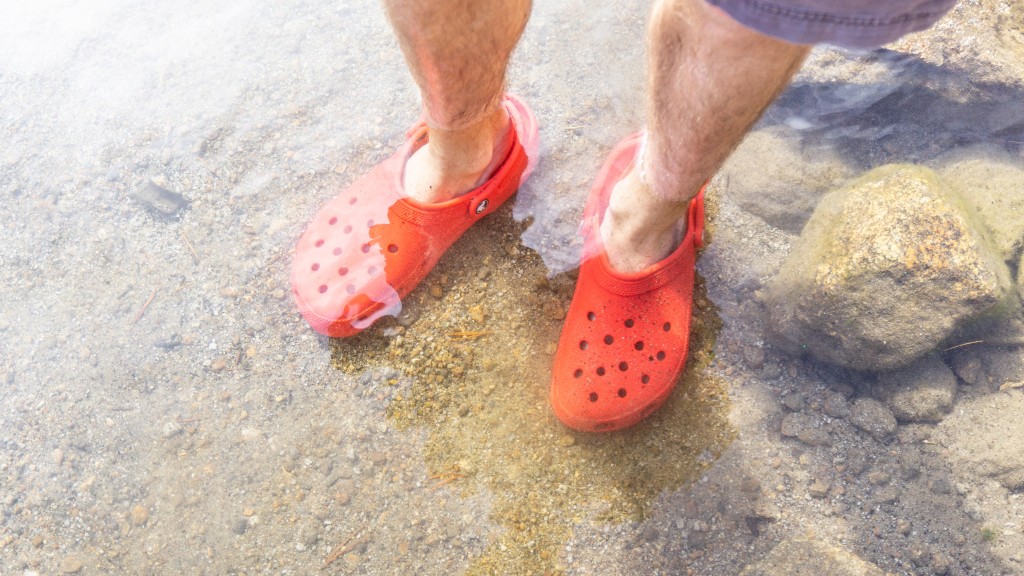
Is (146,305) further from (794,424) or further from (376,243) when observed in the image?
(794,424)

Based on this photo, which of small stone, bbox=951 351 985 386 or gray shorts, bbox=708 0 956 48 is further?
small stone, bbox=951 351 985 386

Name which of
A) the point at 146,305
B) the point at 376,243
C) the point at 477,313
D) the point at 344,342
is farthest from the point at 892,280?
the point at 146,305

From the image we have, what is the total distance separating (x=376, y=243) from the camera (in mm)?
1945

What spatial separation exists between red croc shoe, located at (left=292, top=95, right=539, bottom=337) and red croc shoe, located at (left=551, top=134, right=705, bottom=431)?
1.41 ft

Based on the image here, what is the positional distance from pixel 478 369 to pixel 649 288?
562 mm

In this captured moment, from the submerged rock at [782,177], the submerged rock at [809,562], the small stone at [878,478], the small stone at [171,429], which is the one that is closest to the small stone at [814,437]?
the small stone at [878,478]

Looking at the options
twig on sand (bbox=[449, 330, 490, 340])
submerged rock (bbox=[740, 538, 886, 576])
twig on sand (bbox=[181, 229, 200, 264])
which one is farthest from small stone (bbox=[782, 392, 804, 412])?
twig on sand (bbox=[181, 229, 200, 264])

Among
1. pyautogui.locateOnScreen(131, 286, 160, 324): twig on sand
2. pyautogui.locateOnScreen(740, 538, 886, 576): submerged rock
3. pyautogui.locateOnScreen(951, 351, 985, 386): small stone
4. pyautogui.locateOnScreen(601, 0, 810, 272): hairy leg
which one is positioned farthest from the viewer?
pyautogui.locateOnScreen(131, 286, 160, 324): twig on sand

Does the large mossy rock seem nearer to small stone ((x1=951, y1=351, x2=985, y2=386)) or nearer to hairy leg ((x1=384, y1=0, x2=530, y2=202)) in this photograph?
small stone ((x1=951, y1=351, x2=985, y2=386))

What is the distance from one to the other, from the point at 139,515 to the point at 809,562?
181cm

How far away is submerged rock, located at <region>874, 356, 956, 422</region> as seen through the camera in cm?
173

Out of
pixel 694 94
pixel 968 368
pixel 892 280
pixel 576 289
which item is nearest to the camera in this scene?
pixel 694 94

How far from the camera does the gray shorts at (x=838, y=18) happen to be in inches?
34.2

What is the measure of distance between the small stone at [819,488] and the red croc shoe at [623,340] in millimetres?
445
